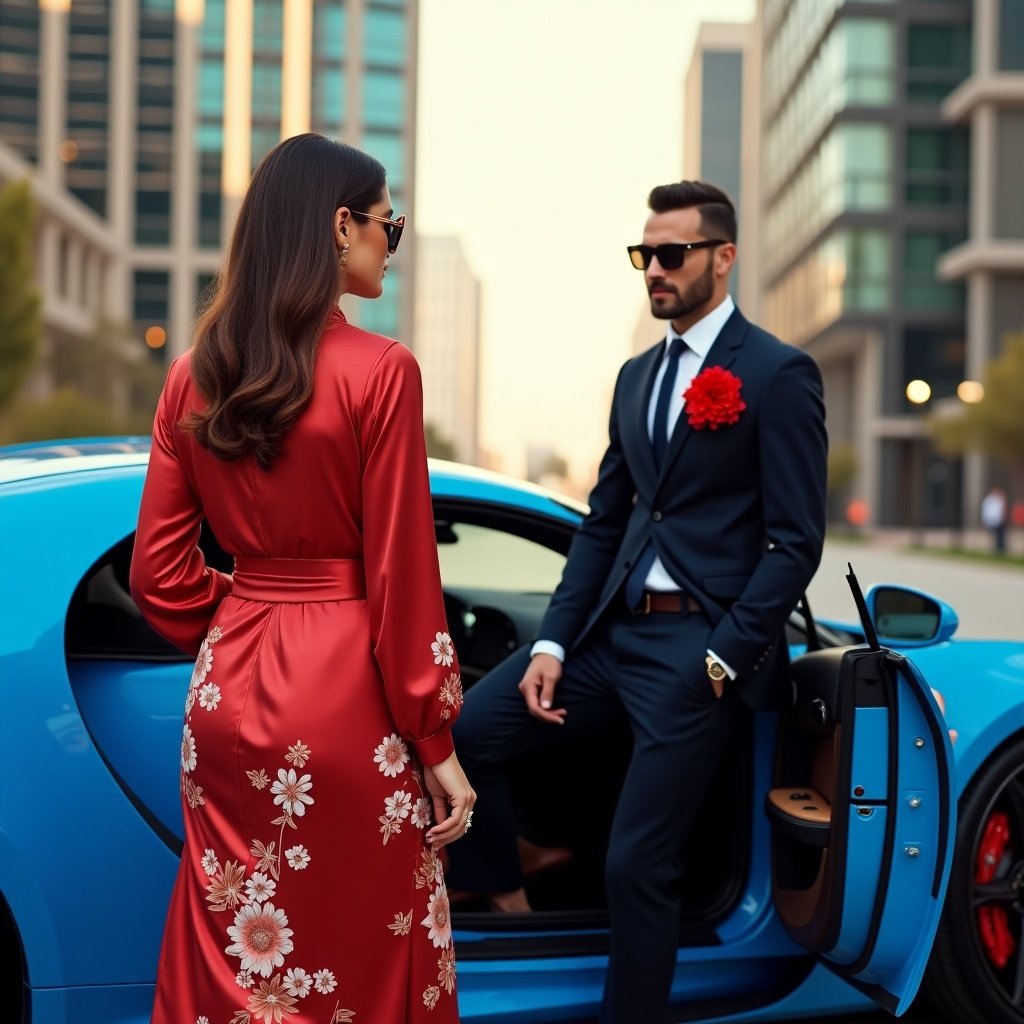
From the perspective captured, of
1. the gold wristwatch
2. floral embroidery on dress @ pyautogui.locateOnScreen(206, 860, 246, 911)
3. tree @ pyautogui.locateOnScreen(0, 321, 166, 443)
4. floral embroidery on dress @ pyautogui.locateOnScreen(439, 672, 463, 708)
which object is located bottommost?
floral embroidery on dress @ pyautogui.locateOnScreen(206, 860, 246, 911)

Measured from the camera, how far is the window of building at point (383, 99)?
7231cm

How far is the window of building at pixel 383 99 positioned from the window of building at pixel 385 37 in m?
0.94

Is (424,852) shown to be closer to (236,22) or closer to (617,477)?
(617,477)

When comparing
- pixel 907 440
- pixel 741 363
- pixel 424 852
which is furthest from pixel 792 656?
pixel 907 440

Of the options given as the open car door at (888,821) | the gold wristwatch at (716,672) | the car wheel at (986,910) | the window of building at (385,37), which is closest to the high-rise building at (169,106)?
the window of building at (385,37)

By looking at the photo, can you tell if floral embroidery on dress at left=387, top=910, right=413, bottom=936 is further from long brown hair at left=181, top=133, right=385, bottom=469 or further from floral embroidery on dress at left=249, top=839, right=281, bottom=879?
long brown hair at left=181, top=133, right=385, bottom=469

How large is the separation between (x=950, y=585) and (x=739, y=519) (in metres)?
17.5

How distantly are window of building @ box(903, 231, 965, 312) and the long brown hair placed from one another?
173ft

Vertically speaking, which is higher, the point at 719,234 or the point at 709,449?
the point at 719,234

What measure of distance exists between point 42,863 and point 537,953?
103 cm

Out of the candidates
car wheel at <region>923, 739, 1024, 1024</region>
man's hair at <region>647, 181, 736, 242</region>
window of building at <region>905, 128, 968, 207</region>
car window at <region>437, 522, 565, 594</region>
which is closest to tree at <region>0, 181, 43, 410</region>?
car window at <region>437, 522, 565, 594</region>

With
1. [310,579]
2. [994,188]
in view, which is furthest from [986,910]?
[994,188]

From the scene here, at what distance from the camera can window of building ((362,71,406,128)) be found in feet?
237

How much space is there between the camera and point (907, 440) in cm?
5341
